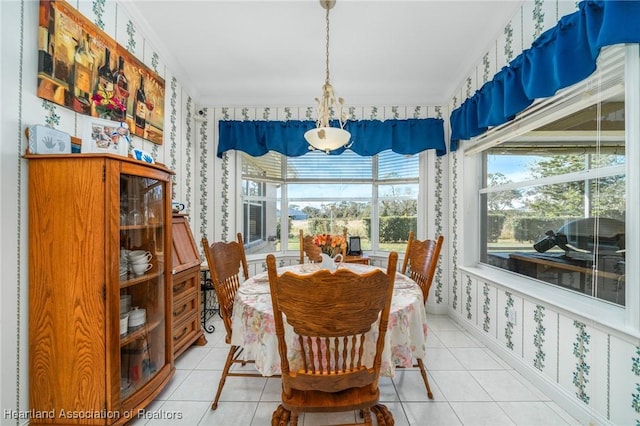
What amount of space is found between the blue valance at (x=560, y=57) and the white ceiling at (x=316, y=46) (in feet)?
1.97

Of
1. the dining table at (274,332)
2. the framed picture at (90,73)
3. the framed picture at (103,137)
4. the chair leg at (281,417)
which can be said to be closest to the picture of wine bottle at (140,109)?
the framed picture at (90,73)

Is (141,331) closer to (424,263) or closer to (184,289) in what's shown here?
(184,289)

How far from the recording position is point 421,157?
11.4ft

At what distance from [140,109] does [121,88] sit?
0.24 meters

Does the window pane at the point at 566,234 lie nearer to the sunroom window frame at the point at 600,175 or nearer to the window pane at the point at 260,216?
the sunroom window frame at the point at 600,175

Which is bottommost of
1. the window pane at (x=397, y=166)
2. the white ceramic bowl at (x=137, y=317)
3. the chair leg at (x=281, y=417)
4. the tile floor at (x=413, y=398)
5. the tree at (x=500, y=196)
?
the tile floor at (x=413, y=398)

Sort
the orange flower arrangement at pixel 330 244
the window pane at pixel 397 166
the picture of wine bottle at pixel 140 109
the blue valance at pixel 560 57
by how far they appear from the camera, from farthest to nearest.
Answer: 1. the window pane at pixel 397 166
2. the picture of wine bottle at pixel 140 109
3. the orange flower arrangement at pixel 330 244
4. the blue valance at pixel 560 57

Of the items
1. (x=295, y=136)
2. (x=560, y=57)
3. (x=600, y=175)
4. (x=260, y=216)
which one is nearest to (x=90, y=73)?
(x=295, y=136)

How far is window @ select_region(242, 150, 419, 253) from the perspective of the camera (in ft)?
12.2

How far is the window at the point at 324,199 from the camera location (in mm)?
3732

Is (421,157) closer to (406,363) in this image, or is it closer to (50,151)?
(406,363)

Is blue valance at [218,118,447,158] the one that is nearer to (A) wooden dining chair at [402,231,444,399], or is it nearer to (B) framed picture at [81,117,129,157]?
(A) wooden dining chair at [402,231,444,399]

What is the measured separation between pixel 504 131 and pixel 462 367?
6.63ft

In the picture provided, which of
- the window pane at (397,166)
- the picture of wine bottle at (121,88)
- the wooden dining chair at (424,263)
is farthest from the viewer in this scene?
the window pane at (397,166)
